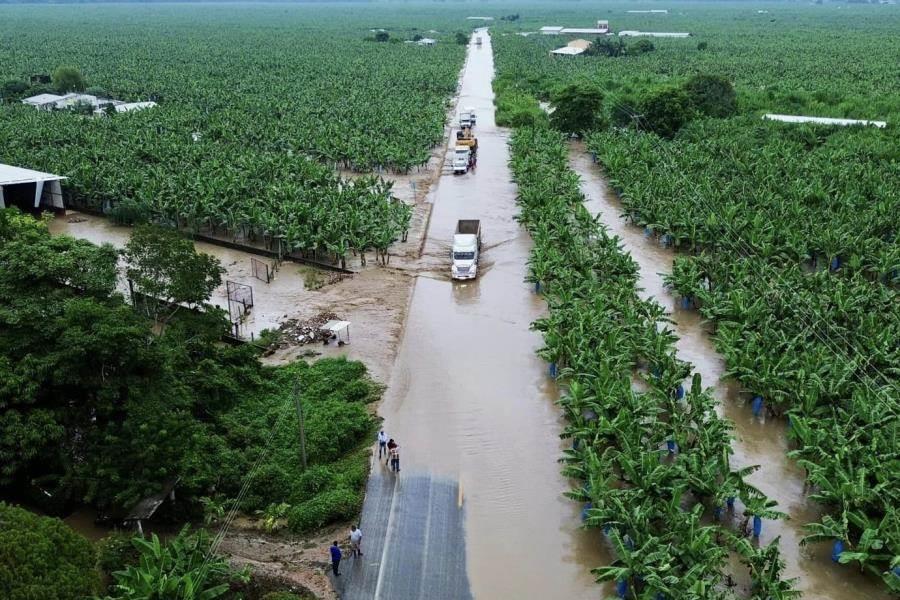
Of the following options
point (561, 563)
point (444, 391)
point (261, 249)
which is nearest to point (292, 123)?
point (261, 249)

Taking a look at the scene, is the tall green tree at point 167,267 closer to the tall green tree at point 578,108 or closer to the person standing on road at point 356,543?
the person standing on road at point 356,543

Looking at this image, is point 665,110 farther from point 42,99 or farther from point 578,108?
point 42,99

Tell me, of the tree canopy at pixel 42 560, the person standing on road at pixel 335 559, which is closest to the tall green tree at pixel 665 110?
the person standing on road at pixel 335 559

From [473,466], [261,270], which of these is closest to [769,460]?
[473,466]

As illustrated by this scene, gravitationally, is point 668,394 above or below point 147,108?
below

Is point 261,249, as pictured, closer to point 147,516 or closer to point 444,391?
point 444,391
